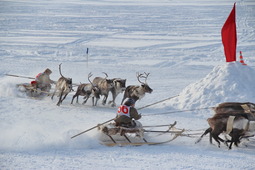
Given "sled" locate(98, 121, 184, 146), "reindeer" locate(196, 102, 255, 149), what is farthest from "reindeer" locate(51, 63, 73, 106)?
"reindeer" locate(196, 102, 255, 149)

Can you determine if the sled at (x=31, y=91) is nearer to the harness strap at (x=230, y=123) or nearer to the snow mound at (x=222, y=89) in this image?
the snow mound at (x=222, y=89)

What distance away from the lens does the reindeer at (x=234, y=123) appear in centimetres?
746

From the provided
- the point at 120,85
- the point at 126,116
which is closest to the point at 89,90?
the point at 120,85

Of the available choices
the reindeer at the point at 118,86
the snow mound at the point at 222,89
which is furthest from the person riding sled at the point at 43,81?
the snow mound at the point at 222,89

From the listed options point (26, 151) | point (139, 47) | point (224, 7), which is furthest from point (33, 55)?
point (224, 7)

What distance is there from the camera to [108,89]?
1162 centimetres

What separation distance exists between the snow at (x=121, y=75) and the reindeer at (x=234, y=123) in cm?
32

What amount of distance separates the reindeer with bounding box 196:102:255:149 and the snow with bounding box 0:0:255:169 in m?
0.32

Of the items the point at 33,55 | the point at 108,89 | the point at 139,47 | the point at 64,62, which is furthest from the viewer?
the point at 139,47

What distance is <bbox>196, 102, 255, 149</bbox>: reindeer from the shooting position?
746cm

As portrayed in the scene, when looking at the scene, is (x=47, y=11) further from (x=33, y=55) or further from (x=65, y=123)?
(x=65, y=123)

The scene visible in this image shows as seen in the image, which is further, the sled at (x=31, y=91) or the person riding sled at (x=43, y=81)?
the sled at (x=31, y=91)

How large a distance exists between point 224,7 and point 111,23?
616 inches

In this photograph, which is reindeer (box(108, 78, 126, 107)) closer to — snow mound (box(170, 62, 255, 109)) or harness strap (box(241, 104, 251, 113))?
snow mound (box(170, 62, 255, 109))
